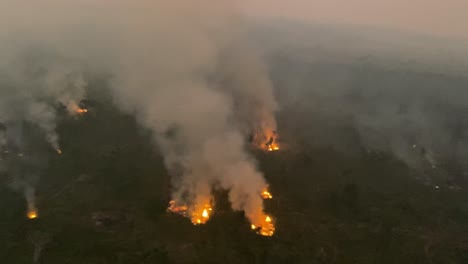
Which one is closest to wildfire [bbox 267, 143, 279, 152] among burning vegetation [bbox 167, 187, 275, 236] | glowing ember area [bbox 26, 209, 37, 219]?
burning vegetation [bbox 167, 187, 275, 236]

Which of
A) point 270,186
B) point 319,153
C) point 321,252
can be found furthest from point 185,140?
point 321,252

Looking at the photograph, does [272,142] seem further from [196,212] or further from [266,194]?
[196,212]

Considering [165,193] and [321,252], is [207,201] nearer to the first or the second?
[165,193]

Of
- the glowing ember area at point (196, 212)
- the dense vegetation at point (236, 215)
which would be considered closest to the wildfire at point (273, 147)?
the dense vegetation at point (236, 215)

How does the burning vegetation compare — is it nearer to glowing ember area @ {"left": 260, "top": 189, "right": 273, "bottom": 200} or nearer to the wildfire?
glowing ember area @ {"left": 260, "top": 189, "right": 273, "bottom": 200}

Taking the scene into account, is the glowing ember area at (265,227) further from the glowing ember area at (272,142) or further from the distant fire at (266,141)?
the glowing ember area at (272,142)

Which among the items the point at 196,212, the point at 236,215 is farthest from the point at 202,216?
the point at 236,215
